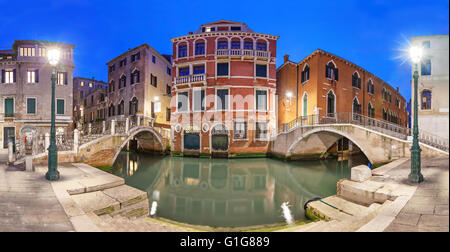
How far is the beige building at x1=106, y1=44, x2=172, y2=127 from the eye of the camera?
22.3 m

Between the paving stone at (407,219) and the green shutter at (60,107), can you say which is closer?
the paving stone at (407,219)

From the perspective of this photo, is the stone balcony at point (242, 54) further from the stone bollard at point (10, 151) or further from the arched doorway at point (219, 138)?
the stone bollard at point (10, 151)

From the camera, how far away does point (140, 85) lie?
22.5m

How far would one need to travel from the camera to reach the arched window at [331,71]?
18.0m

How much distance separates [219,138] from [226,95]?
4.27 metres

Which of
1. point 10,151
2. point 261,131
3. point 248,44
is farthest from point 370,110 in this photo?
point 10,151

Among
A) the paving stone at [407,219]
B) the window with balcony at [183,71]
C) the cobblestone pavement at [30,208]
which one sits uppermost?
the window with balcony at [183,71]

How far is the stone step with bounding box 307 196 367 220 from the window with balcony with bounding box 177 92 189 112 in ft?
51.7

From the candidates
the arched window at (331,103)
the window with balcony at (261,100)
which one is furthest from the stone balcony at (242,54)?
the arched window at (331,103)

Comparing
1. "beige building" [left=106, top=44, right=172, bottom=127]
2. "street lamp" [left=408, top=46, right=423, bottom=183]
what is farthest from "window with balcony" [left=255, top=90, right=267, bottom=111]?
"street lamp" [left=408, top=46, right=423, bottom=183]

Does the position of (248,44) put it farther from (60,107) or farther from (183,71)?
(60,107)

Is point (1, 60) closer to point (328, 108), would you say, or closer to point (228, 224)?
point (228, 224)

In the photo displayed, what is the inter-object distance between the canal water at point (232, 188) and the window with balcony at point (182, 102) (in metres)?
6.04

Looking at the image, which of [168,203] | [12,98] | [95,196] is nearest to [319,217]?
[168,203]
